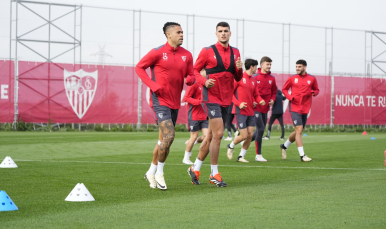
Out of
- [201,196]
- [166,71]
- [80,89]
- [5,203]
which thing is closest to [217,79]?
[166,71]

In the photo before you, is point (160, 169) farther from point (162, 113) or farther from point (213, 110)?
point (213, 110)

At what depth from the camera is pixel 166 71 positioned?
7438 millimetres

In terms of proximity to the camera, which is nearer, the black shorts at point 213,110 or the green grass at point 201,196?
the green grass at point 201,196

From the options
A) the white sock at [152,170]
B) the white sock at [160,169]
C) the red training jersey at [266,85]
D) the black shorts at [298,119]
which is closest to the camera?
the white sock at [160,169]

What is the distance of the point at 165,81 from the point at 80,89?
73.4 ft

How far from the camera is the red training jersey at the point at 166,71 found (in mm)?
7387

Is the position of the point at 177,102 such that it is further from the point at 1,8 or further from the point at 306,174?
the point at 1,8

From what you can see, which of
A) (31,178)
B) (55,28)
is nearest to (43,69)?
Result: (55,28)

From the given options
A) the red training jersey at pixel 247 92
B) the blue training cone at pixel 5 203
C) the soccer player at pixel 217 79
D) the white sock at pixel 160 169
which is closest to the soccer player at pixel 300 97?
the red training jersey at pixel 247 92

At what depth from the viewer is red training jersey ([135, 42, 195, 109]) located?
24.2 feet

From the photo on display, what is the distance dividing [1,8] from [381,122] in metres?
25.3

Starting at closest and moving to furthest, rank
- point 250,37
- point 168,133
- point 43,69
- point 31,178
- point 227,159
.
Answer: point 168,133 < point 31,178 < point 227,159 < point 43,69 < point 250,37

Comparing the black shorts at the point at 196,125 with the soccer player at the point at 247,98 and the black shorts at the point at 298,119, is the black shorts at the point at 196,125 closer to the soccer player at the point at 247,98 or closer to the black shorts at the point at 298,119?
the soccer player at the point at 247,98

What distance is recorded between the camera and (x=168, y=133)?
732 centimetres
